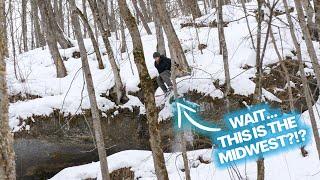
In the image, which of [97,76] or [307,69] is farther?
[97,76]

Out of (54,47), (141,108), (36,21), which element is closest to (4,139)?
(141,108)

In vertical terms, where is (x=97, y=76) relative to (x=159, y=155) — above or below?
above

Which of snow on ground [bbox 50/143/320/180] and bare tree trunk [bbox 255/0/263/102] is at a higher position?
bare tree trunk [bbox 255/0/263/102]

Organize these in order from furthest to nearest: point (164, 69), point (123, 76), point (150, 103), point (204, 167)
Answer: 1. point (123, 76)
2. point (164, 69)
3. point (204, 167)
4. point (150, 103)

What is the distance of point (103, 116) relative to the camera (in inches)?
419

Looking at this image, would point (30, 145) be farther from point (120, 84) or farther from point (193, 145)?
point (193, 145)

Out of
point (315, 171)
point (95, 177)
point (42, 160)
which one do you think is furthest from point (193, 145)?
point (42, 160)

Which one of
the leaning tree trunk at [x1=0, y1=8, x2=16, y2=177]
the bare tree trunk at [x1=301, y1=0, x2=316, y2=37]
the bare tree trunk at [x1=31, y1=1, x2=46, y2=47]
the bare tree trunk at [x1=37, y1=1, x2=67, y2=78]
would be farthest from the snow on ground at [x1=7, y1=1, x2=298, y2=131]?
the leaning tree trunk at [x1=0, y1=8, x2=16, y2=177]

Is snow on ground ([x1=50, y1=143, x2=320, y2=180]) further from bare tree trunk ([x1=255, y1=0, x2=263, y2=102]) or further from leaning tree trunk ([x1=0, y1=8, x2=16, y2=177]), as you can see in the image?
leaning tree trunk ([x1=0, y1=8, x2=16, y2=177])

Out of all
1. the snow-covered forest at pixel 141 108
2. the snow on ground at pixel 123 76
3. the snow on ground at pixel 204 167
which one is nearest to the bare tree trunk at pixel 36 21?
the snow-covered forest at pixel 141 108

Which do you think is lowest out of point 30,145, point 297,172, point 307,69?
point 297,172

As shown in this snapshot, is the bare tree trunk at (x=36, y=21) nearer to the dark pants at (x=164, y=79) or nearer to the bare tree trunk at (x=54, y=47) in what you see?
the bare tree trunk at (x=54, y=47)

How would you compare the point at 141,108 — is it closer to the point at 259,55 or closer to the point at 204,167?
the point at 204,167

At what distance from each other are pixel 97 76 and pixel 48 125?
7.82 feet
